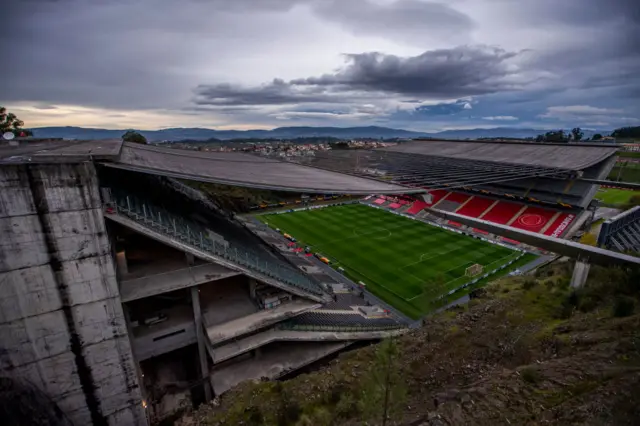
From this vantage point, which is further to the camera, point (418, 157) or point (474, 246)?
point (418, 157)

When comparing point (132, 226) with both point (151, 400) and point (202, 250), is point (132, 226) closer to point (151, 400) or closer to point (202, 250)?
point (202, 250)

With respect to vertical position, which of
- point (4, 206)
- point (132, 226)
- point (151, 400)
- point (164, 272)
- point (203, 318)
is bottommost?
point (151, 400)

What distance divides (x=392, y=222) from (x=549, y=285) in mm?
25806

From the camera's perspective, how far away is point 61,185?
37.7ft

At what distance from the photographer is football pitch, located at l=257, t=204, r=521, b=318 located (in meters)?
27.2

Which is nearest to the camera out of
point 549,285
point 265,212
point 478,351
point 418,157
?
point 478,351

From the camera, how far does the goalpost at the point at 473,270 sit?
29.2m

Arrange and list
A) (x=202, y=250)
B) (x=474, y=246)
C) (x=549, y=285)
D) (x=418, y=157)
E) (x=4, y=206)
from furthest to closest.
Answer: (x=418, y=157)
(x=474, y=246)
(x=549, y=285)
(x=202, y=250)
(x=4, y=206)

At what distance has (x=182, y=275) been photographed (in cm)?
1644

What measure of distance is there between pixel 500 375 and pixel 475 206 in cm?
3985

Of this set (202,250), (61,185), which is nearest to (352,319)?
(202,250)

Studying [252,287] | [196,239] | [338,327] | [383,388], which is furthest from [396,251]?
[383,388]

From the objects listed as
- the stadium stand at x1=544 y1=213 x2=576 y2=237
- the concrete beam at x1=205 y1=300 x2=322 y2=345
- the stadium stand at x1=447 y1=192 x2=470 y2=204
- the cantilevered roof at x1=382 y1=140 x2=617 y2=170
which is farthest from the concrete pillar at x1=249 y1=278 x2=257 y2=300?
the stadium stand at x1=447 y1=192 x2=470 y2=204

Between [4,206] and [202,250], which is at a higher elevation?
[4,206]
